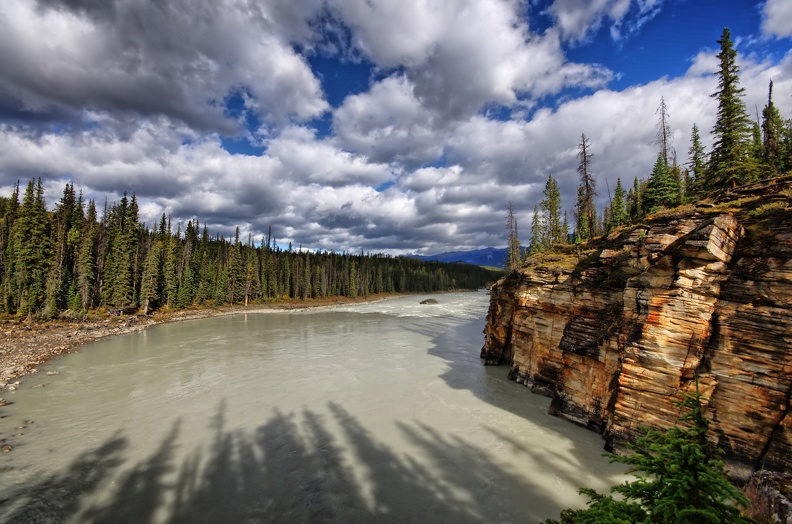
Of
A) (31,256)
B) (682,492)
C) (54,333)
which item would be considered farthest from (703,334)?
(31,256)

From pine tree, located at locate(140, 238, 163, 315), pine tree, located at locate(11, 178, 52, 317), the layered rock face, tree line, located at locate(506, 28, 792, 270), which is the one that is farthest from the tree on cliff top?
pine tree, located at locate(140, 238, 163, 315)

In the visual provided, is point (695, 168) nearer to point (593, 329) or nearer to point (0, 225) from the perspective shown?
point (593, 329)

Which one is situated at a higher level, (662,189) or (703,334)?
(662,189)

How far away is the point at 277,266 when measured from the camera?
101 m

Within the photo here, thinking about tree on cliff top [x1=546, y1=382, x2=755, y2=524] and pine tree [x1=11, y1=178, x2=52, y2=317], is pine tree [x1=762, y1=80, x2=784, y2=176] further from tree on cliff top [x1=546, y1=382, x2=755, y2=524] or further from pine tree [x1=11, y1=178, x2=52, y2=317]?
pine tree [x1=11, y1=178, x2=52, y2=317]

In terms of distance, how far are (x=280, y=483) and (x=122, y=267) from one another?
209ft

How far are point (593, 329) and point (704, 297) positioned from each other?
5.56 meters

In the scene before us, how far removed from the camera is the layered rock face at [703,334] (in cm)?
1054

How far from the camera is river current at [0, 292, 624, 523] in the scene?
1031 cm

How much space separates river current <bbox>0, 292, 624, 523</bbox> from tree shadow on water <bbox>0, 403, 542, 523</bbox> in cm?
5

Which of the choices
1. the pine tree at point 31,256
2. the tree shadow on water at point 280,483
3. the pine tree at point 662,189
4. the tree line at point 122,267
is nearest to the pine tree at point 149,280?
the tree line at point 122,267

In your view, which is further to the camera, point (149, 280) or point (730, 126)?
point (149, 280)

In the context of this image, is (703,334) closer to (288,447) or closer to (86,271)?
(288,447)

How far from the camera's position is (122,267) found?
57469 millimetres
